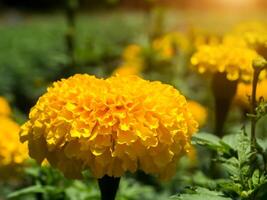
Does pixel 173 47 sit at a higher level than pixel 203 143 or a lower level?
higher

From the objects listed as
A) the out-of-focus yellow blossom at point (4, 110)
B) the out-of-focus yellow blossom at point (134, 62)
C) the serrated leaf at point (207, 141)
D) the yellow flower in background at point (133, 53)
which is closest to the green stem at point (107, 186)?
the serrated leaf at point (207, 141)

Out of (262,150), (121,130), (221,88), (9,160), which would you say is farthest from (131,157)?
(9,160)

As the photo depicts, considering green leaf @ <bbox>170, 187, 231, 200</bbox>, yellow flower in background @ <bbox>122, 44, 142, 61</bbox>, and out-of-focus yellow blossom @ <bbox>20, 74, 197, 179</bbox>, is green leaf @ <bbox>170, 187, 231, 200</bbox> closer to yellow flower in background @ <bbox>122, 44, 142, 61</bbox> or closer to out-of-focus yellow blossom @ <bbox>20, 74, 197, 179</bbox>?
out-of-focus yellow blossom @ <bbox>20, 74, 197, 179</bbox>

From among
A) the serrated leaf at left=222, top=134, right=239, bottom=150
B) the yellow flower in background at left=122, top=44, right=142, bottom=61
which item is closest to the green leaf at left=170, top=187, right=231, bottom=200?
the serrated leaf at left=222, top=134, right=239, bottom=150

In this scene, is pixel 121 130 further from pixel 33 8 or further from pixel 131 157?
pixel 33 8

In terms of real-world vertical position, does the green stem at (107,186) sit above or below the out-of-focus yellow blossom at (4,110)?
below

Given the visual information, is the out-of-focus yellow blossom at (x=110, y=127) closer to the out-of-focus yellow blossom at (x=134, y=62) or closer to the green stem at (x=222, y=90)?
the green stem at (x=222, y=90)

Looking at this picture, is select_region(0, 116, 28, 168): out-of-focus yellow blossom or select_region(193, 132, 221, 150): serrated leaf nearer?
select_region(193, 132, 221, 150): serrated leaf
